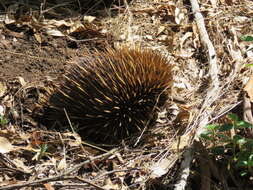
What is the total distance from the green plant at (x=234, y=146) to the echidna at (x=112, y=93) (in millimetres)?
817

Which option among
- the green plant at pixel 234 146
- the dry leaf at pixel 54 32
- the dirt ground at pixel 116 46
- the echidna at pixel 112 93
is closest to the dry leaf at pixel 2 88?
the dirt ground at pixel 116 46

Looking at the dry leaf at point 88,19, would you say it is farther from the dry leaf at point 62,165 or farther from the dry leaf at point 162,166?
the dry leaf at point 162,166

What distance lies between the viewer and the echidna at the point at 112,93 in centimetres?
371

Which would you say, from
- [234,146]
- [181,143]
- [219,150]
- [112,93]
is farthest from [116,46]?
[234,146]

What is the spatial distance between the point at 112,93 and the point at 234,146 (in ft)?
4.06

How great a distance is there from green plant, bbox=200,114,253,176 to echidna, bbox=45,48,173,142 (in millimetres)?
817

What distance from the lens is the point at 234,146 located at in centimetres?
287

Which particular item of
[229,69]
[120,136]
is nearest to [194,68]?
[229,69]

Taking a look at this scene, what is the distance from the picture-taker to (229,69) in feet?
14.4

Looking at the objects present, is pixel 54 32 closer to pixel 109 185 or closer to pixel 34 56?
pixel 34 56

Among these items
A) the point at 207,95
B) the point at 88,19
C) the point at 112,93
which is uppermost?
the point at 88,19

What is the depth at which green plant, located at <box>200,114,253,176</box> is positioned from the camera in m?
2.73

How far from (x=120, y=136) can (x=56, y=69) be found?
39.8 inches

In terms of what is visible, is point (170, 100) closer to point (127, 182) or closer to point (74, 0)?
point (127, 182)
